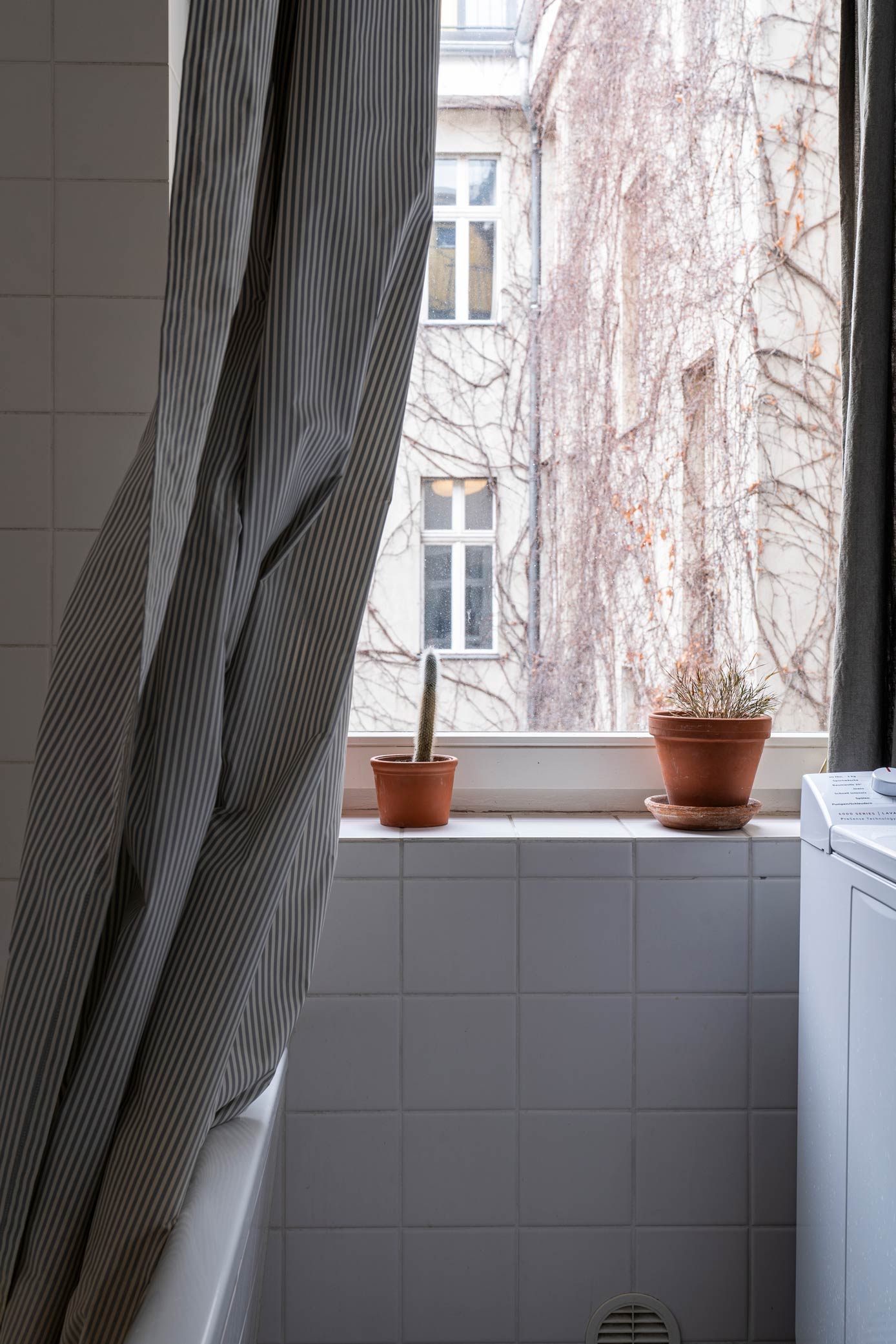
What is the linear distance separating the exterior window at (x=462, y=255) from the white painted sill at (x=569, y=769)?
638mm

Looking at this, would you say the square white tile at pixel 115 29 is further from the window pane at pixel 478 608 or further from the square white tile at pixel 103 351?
the window pane at pixel 478 608

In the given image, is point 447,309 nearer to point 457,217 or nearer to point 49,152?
point 457,217

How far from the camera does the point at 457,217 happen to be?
1.53 m

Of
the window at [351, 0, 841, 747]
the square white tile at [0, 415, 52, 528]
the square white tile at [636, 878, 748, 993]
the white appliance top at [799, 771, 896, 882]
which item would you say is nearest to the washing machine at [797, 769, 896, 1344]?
the white appliance top at [799, 771, 896, 882]

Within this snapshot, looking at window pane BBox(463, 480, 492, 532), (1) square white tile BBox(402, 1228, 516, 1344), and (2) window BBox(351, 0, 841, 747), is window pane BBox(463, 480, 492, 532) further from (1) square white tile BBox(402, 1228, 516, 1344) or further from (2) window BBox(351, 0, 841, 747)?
(1) square white tile BBox(402, 1228, 516, 1344)

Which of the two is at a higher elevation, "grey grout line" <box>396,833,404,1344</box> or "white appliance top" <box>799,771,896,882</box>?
"white appliance top" <box>799,771,896,882</box>

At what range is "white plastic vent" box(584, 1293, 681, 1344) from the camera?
52.3 inches

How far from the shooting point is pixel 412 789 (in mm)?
1378

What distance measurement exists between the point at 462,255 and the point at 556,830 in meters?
0.86

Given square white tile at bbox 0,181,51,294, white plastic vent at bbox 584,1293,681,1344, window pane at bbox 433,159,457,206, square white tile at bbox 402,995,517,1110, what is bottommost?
white plastic vent at bbox 584,1293,681,1344

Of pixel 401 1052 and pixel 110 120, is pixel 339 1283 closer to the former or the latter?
pixel 401 1052

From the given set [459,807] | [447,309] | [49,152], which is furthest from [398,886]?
[49,152]

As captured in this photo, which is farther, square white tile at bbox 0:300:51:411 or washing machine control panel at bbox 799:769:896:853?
square white tile at bbox 0:300:51:411

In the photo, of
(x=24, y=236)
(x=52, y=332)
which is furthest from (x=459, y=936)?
(x=24, y=236)
